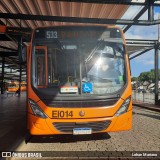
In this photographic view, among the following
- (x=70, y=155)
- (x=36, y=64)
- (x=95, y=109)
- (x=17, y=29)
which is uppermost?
(x=17, y=29)

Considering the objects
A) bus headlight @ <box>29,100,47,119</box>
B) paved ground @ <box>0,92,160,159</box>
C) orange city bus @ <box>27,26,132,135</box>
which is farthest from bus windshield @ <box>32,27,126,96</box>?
paved ground @ <box>0,92,160,159</box>

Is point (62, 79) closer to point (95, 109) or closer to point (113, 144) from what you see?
point (95, 109)

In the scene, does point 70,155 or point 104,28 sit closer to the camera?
point 70,155

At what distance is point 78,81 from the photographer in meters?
5.82

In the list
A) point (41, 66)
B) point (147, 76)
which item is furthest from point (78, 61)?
point (147, 76)

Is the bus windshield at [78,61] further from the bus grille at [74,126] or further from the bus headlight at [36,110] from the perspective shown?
the bus grille at [74,126]

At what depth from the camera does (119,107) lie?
5.71m

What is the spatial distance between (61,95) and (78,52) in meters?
1.25

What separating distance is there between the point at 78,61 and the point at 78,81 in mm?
544

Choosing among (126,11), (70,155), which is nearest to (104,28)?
(70,155)

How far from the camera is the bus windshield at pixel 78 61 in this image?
5781mm

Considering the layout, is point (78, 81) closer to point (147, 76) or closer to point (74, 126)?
point (74, 126)

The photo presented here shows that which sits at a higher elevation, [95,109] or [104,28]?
[104,28]

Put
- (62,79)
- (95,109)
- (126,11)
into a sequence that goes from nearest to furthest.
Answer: (95,109)
(62,79)
(126,11)
